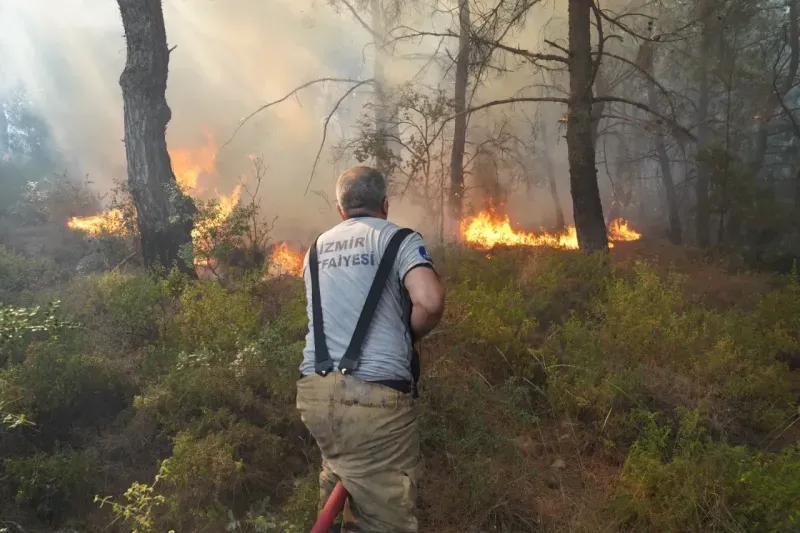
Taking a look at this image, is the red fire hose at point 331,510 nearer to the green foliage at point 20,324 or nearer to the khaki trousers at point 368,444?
the khaki trousers at point 368,444

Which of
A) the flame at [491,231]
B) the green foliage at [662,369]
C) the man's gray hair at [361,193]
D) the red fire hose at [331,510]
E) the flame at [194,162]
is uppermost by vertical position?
the flame at [194,162]

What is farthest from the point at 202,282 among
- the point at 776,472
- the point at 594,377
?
the point at 776,472

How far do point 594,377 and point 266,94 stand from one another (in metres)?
21.4

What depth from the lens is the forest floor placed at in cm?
312

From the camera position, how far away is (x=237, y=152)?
18.6 metres

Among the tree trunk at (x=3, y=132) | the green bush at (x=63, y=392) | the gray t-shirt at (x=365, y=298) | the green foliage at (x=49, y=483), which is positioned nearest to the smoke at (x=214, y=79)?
the tree trunk at (x=3, y=132)

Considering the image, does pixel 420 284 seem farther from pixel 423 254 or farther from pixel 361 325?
pixel 361 325

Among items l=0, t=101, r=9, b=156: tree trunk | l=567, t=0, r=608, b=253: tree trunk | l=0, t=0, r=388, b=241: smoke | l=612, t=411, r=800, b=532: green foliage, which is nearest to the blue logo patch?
l=612, t=411, r=800, b=532: green foliage

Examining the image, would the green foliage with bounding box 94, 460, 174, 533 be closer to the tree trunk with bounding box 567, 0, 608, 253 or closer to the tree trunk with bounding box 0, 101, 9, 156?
the tree trunk with bounding box 567, 0, 608, 253

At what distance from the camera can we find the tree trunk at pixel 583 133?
7770mm

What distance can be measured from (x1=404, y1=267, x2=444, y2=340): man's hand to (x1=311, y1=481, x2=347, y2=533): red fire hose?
0.88 m

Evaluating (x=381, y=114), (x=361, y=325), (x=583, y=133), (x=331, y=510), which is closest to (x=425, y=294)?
(x=361, y=325)

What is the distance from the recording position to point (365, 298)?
234cm

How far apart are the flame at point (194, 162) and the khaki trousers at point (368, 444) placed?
46.9ft
